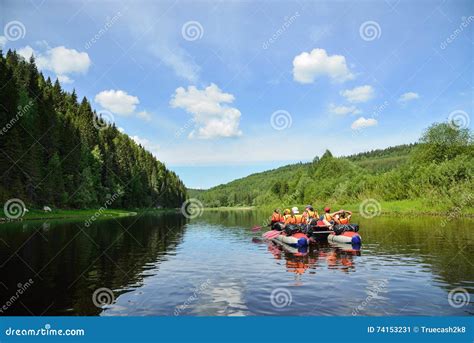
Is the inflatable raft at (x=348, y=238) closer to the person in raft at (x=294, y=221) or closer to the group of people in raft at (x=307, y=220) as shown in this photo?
the group of people in raft at (x=307, y=220)

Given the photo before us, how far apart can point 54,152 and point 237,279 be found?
68.1 metres

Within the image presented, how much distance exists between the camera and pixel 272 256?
26.2m

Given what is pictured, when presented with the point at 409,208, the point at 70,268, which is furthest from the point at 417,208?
the point at 70,268

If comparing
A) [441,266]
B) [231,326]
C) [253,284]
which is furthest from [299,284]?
[441,266]

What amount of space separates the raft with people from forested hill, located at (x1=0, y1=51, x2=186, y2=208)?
3858 centimetres

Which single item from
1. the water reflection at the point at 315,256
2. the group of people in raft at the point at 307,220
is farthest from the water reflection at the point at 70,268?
the group of people in raft at the point at 307,220

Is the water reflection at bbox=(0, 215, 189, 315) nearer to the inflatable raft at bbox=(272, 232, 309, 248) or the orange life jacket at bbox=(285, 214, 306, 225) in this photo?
the inflatable raft at bbox=(272, 232, 309, 248)

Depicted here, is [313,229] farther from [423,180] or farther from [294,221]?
[423,180]

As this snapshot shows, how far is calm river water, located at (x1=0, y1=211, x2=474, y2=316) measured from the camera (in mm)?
13703

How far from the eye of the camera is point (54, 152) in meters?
75.6

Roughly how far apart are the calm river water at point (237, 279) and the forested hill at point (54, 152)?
110 feet

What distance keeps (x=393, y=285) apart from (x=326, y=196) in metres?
114

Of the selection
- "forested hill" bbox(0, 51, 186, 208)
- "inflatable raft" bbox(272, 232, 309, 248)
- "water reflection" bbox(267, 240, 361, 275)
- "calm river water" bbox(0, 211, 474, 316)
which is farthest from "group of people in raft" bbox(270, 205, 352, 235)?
"forested hill" bbox(0, 51, 186, 208)

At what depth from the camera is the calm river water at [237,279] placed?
13.7 metres
